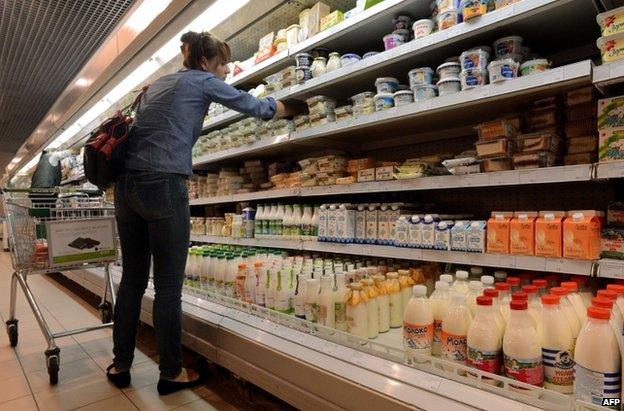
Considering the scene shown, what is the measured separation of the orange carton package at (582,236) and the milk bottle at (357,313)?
762 millimetres

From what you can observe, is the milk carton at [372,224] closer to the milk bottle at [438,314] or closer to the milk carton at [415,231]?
the milk carton at [415,231]

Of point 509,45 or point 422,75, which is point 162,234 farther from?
point 509,45

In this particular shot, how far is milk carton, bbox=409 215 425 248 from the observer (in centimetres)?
179

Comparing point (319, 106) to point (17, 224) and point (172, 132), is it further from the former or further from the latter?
point (17, 224)

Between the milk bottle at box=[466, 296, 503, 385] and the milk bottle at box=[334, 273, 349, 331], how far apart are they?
559 millimetres

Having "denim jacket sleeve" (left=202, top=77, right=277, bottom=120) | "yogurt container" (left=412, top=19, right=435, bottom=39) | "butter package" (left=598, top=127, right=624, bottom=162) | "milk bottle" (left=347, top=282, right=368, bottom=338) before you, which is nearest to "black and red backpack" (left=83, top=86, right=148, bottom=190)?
"denim jacket sleeve" (left=202, top=77, right=277, bottom=120)

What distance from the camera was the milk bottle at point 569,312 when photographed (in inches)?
41.9

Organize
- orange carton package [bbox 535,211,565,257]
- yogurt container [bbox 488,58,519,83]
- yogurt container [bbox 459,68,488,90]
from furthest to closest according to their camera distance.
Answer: yogurt container [bbox 459,68,488,90]
yogurt container [bbox 488,58,519,83]
orange carton package [bbox 535,211,565,257]

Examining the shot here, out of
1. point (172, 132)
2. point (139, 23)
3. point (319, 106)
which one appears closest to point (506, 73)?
point (319, 106)

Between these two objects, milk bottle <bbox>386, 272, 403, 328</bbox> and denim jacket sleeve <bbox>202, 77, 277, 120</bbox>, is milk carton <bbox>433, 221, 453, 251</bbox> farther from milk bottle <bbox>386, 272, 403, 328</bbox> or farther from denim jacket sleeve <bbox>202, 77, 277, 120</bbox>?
denim jacket sleeve <bbox>202, 77, 277, 120</bbox>

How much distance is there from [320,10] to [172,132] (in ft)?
4.11

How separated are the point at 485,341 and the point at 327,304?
67 centimetres

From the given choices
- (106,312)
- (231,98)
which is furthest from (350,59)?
(106,312)

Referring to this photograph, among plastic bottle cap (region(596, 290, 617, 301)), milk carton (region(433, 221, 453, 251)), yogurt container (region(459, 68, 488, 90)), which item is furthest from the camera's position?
milk carton (region(433, 221, 453, 251))
